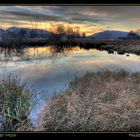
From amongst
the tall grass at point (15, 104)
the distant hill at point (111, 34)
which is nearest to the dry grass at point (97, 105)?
the tall grass at point (15, 104)

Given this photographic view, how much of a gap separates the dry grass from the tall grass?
0.12 metres

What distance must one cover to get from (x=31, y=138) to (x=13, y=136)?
12 centimetres

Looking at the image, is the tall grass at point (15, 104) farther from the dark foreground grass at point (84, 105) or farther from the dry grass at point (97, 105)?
the dry grass at point (97, 105)

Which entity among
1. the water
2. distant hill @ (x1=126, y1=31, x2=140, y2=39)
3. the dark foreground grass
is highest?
distant hill @ (x1=126, y1=31, x2=140, y2=39)

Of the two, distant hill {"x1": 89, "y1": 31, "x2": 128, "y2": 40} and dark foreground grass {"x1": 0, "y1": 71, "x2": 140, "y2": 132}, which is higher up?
distant hill {"x1": 89, "y1": 31, "x2": 128, "y2": 40}

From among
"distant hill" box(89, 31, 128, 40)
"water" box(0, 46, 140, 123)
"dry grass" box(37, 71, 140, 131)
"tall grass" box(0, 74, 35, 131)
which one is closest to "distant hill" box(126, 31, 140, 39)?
"distant hill" box(89, 31, 128, 40)

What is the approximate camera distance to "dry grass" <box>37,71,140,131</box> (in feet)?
8.18

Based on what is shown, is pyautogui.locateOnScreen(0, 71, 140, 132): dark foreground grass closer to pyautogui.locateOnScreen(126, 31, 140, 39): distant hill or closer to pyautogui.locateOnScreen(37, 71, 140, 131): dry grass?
pyautogui.locateOnScreen(37, 71, 140, 131): dry grass

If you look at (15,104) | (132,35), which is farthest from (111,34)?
(15,104)

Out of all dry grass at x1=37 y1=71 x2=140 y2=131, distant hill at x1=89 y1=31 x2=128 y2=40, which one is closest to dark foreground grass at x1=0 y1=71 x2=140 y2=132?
dry grass at x1=37 y1=71 x2=140 y2=131

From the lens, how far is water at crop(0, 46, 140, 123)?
2.54 meters

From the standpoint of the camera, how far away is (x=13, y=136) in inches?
98.0

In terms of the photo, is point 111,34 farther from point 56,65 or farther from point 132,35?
point 56,65

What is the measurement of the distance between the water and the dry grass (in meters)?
0.05
